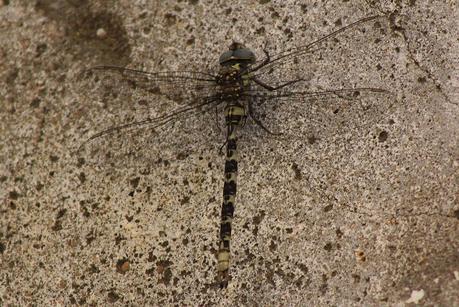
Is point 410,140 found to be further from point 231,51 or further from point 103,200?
point 103,200

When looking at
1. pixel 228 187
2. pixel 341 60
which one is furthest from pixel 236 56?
pixel 228 187

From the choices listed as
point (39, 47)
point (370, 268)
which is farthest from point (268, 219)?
point (39, 47)

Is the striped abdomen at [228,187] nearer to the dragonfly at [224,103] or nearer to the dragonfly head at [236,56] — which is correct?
the dragonfly at [224,103]

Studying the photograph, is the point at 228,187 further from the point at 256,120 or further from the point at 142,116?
the point at 142,116

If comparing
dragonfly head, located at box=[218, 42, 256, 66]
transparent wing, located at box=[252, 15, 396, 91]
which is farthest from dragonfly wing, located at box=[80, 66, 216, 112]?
transparent wing, located at box=[252, 15, 396, 91]

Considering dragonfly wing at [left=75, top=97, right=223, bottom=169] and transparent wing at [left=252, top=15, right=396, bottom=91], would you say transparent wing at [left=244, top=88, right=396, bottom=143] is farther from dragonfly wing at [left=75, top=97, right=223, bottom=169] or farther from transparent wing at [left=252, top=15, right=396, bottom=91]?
dragonfly wing at [left=75, top=97, right=223, bottom=169]

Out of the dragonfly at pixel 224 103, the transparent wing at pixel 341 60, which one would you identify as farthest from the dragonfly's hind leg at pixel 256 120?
the transparent wing at pixel 341 60
